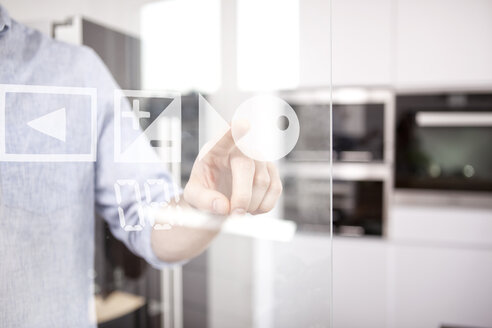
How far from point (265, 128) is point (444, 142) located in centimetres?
117

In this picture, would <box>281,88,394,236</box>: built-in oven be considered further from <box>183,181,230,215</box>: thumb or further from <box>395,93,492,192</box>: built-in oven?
<box>183,181,230,215</box>: thumb

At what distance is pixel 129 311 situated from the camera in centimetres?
64

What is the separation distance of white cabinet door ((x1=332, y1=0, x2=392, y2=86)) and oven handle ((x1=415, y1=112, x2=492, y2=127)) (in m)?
0.19

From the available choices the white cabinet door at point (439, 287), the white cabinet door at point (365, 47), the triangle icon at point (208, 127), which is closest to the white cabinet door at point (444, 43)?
the white cabinet door at point (365, 47)

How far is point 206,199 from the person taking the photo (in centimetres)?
53

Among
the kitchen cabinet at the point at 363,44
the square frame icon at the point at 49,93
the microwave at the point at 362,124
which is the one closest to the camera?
the square frame icon at the point at 49,93

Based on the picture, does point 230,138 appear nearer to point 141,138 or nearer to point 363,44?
point 141,138

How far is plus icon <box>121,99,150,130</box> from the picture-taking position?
1.73 ft

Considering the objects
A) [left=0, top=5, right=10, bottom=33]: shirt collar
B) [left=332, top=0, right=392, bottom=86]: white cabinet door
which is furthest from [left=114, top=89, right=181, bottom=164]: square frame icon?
[left=332, top=0, right=392, bottom=86]: white cabinet door

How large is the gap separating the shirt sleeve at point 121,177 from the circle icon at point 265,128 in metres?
0.12

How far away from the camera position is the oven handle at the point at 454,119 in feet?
4.56

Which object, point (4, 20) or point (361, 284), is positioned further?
point (361, 284)

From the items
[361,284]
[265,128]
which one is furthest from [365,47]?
[265,128]

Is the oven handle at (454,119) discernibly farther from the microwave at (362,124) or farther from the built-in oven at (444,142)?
the microwave at (362,124)
